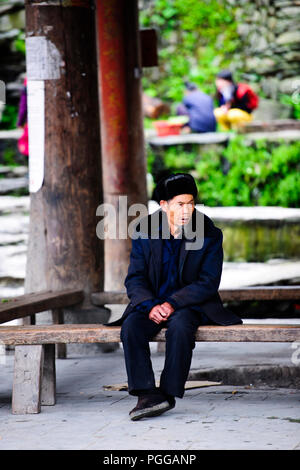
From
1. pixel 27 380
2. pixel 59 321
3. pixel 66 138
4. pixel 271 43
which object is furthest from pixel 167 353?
pixel 271 43

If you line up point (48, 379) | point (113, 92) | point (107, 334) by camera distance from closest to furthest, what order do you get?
point (107, 334) → point (48, 379) → point (113, 92)

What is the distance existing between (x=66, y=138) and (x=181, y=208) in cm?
150

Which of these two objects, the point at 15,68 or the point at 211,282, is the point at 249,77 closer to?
the point at 15,68

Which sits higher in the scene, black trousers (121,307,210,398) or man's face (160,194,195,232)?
man's face (160,194,195,232)

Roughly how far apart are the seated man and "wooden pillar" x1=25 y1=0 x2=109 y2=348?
7657mm

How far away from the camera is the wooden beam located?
16.8 feet

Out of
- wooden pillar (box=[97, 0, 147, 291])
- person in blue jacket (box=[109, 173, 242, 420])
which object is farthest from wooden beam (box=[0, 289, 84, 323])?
wooden pillar (box=[97, 0, 147, 291])

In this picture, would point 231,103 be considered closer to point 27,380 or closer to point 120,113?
point 120,113

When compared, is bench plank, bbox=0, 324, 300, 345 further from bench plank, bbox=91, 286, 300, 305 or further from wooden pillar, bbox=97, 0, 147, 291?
wooden pillar, bbox=97, 0, 147, 291

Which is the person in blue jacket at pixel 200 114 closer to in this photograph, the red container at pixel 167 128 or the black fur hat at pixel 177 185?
the red container at pixel 167 128

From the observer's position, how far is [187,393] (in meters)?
5.16

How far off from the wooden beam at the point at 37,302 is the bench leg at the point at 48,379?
289 mm

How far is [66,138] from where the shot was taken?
6.09 metres

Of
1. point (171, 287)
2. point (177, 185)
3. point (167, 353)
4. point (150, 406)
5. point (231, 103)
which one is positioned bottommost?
point (150, 406)
